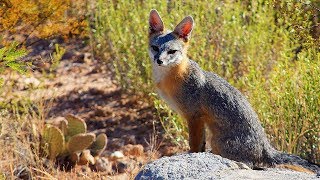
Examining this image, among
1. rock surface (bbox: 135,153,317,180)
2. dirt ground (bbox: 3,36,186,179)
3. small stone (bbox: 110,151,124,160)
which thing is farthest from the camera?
dirt ground (bbox: 3,36,186,179)

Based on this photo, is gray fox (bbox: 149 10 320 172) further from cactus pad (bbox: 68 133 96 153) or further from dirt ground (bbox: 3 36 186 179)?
dirt ground (bbox: 3 36 186 179)

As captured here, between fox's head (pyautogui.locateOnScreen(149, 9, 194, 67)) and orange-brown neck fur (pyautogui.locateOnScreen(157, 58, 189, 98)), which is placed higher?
fox's head (pyautogui.locateOnScreen(149, 9, 194, 67))

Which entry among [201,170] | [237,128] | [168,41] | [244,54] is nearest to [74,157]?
[168,41]

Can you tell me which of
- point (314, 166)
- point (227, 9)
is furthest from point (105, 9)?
point (314, 166)

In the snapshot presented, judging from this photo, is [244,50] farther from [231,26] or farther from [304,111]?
[304,111]

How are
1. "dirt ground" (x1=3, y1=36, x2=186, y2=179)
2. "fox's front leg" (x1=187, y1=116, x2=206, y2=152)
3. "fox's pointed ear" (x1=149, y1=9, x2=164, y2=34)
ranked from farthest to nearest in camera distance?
"dirt ground" (x1=3, y1=36, x2=186, y2=179), "fox's pointed ear" (x1=149, y1=9, x2=164, y2=34), "fox's front leg" (x1=187, y1=116, x2=206, y2=152)

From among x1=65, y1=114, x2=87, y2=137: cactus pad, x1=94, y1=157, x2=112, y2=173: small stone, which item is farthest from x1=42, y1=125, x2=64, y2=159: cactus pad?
x1=94, y1=157, x2=112, y2=173: small stone

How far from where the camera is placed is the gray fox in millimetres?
5281

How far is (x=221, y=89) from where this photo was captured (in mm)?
5387

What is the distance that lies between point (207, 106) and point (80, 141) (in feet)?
5.88

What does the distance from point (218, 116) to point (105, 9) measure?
12.3ft

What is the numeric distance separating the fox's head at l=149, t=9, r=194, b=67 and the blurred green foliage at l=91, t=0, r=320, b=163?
106 cm

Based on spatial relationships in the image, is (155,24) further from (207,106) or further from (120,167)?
(120,167)

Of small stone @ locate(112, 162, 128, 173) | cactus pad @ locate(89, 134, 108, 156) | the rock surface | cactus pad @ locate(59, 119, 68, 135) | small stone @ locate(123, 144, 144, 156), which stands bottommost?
small stone @ locate(112, 162, 128, 173)
